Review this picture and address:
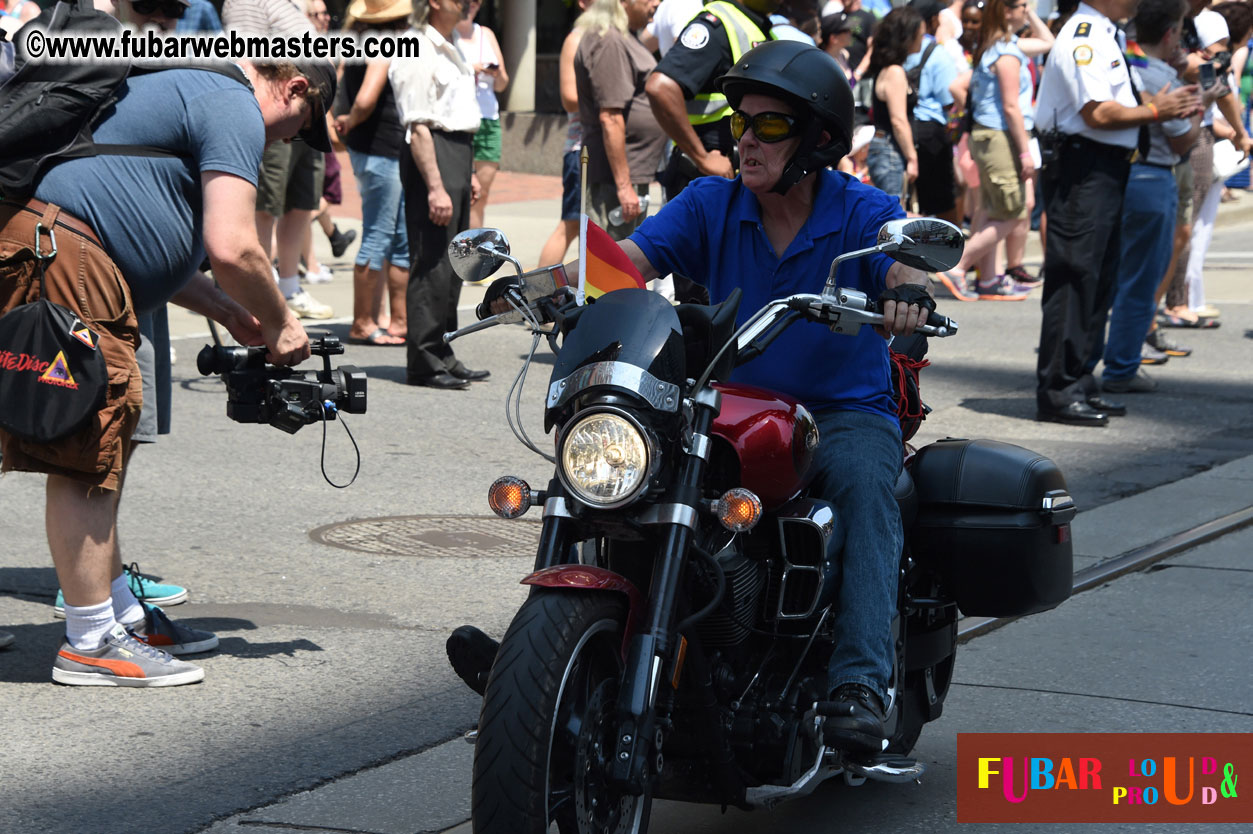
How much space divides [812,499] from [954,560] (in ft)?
1.97

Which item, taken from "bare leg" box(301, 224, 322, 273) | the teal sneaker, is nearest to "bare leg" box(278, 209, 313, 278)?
"bare leg" box(301, 224, 322, 273)

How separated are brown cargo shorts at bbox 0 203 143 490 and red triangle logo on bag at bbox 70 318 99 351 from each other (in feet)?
0.21

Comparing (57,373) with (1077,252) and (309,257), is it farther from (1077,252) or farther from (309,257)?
(309,257)

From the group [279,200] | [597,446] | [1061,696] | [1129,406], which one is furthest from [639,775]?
[279,200]

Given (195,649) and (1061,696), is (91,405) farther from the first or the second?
(1061,696)

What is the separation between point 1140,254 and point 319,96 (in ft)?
18.7

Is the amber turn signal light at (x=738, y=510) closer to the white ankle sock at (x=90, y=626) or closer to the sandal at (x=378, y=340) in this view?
the white ankle sock at (x=90, y=626)

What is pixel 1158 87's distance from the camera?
9422mm

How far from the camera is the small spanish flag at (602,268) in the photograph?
3.59 m

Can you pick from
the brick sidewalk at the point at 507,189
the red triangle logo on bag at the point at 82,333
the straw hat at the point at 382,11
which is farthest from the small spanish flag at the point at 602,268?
the brick sidewalk at the point at 507,189

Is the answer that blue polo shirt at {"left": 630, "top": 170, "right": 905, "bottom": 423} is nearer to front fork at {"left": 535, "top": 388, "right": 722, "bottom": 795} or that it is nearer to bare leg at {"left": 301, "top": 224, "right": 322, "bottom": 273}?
front fork at {"left": 535, "top": 388, "right": 722, "bottom": 795}

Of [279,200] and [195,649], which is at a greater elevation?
[279,200]

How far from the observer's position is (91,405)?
14.8ft

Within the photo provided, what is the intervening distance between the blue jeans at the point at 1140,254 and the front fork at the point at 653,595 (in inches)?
253
